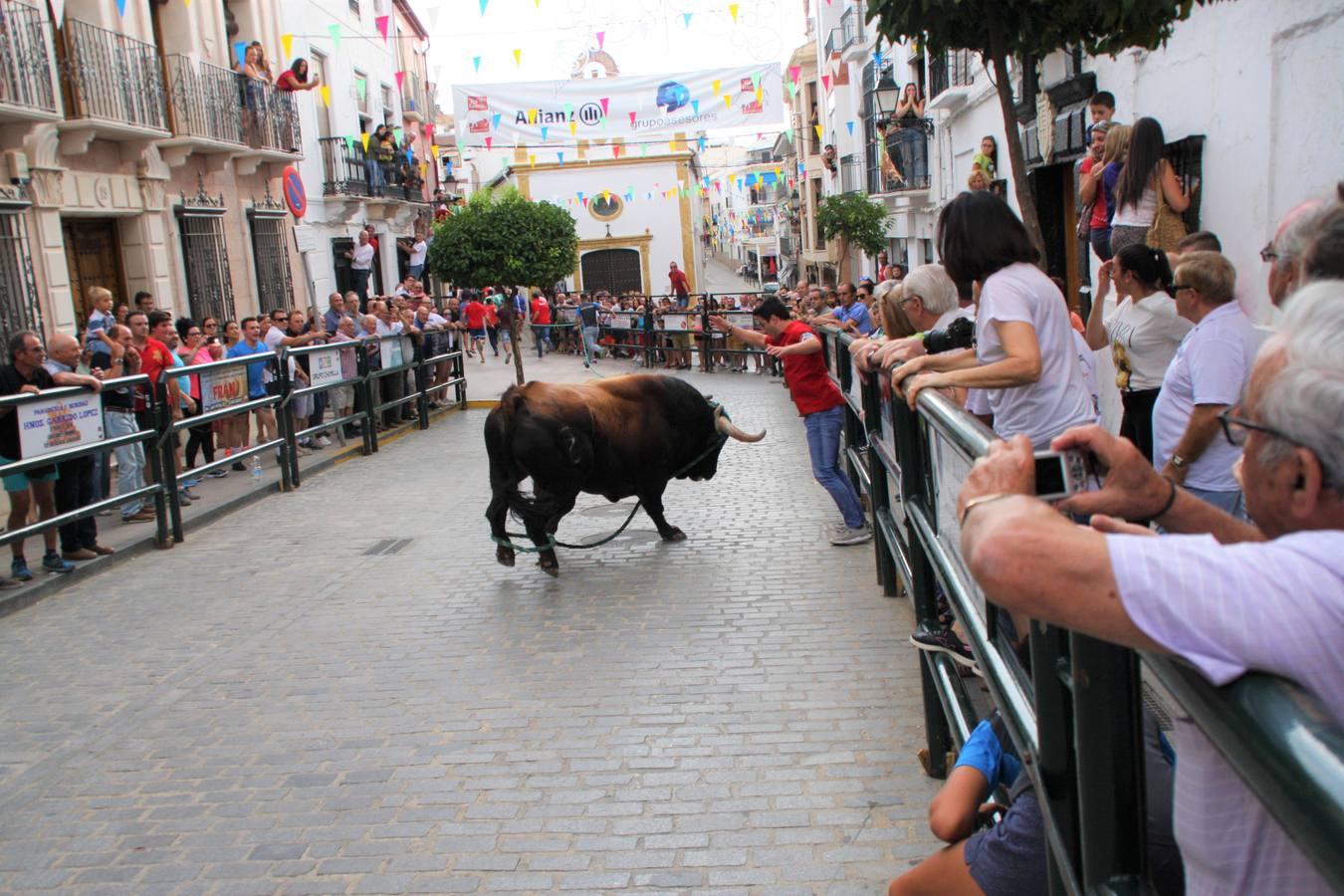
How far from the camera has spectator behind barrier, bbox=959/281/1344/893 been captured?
50.1 inches

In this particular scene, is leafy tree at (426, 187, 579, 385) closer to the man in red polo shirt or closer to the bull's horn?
the bull's horn

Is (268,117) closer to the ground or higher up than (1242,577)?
higher up

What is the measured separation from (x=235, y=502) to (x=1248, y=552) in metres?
9.58

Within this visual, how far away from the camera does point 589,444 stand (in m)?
7.53

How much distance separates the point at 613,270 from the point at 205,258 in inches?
1246

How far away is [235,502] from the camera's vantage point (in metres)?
9.85

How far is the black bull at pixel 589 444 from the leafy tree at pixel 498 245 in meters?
13.1

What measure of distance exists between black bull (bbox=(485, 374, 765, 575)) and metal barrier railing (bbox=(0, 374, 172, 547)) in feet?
8.57

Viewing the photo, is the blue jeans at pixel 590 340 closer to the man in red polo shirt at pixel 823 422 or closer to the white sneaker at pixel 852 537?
the man in red polo shirt at pixel 823 422

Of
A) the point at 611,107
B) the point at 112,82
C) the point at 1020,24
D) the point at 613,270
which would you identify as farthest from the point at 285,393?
the point at 613,270

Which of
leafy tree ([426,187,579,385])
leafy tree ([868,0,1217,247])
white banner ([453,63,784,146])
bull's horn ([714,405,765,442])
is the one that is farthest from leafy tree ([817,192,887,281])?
leafy tree ([868,0,1217,247])

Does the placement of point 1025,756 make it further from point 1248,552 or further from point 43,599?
point 43,599

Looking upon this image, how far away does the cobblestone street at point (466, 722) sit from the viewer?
3.78m

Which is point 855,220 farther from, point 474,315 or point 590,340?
point 474,315
